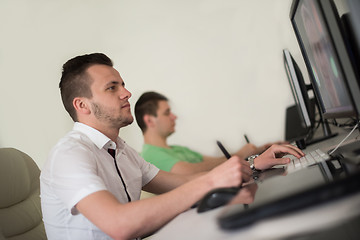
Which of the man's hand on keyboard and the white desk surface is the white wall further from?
the white desk surface

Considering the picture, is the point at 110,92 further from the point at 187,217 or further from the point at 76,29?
the point at 76,29

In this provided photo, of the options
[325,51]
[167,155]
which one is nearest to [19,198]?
[325,51]

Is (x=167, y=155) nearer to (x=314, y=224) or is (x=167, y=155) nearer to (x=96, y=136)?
(x=96, y=136)

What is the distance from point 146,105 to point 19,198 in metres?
1.91

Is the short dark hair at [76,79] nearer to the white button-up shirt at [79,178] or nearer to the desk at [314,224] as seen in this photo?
the white button-up shirt at [79,178]

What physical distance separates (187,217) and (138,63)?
2.52m

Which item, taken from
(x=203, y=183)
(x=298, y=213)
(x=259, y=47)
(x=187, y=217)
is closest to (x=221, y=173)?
(x=203, y=183)

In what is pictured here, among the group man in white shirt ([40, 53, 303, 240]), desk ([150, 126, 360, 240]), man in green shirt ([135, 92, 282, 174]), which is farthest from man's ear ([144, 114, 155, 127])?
desk ([150, 126, 360, 240])

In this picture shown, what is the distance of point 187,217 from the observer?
3.08 ft

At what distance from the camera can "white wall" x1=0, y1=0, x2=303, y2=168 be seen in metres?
3.06

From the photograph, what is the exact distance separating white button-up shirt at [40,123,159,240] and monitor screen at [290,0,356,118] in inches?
25.2

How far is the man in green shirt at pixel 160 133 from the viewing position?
292 cm

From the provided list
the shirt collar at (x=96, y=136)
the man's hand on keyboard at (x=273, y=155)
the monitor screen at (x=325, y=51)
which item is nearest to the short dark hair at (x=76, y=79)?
the shirt collar at (x=96, y=136)

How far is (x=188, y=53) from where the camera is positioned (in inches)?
130
